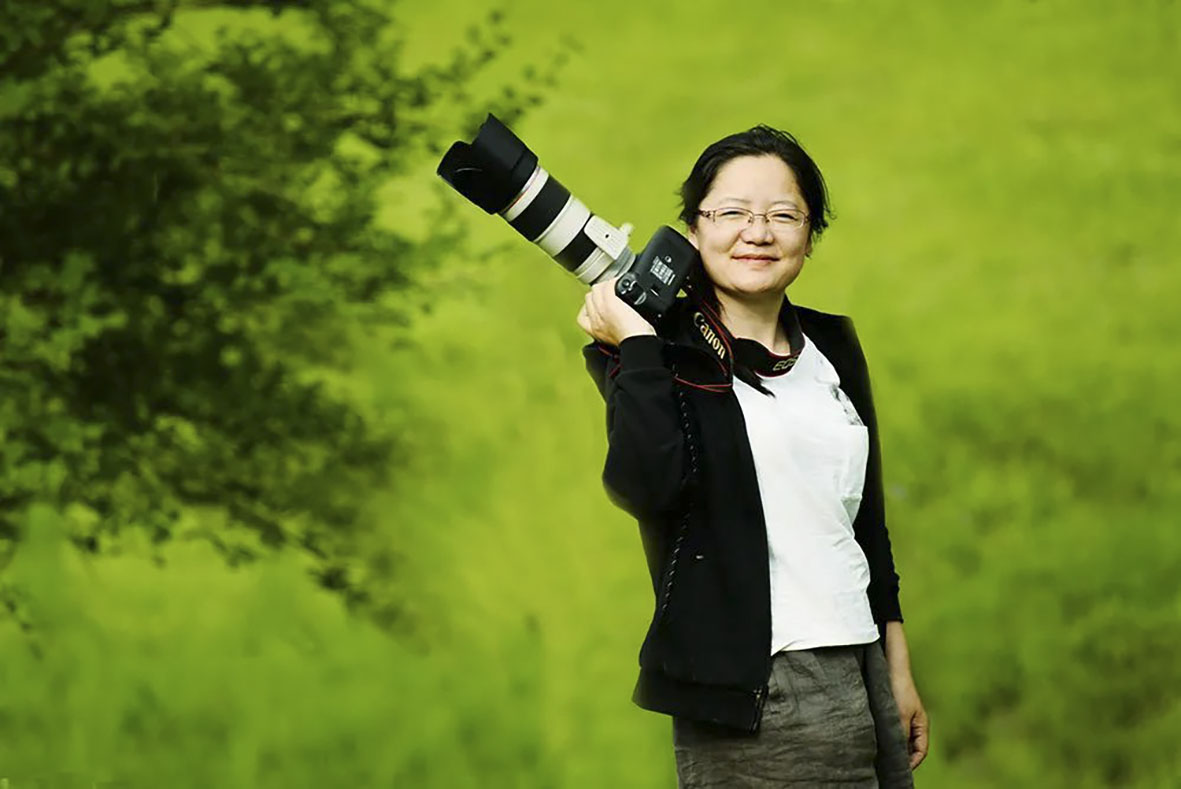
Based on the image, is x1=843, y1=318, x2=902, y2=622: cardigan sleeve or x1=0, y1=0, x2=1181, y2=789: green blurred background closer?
x1=843, y1=318, x2=902, y2=622: cardigan sleeve

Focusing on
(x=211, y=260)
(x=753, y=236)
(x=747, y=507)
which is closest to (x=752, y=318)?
(x=753, y=236)

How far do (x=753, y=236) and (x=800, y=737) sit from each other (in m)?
0.45

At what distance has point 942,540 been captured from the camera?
2.60m

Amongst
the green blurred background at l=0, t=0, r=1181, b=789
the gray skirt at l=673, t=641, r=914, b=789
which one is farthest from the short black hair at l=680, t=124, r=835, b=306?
the green blurred background at l=0, t=0, r=1181, b=789

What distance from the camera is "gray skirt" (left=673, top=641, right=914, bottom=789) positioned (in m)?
1.24

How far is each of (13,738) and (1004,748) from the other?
1783mm

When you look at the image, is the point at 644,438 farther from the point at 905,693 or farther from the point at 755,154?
the point at 905,693

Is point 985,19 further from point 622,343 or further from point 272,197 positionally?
point 622,343

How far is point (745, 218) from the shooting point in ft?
4.39

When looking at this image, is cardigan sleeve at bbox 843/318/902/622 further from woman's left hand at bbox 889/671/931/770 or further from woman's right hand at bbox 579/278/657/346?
woman's right hand at bbox 579/278/657/346

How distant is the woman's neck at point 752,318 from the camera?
136 cm

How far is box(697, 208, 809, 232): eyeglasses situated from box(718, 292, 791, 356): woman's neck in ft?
0.23

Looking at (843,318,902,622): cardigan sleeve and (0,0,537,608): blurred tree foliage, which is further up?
(0,0,537,608): blurred tree foliage

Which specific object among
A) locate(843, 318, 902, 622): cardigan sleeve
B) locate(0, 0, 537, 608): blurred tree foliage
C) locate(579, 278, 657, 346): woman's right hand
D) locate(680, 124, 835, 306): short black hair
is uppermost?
locate(0, 0, 537, 608): blurred tree foliage
